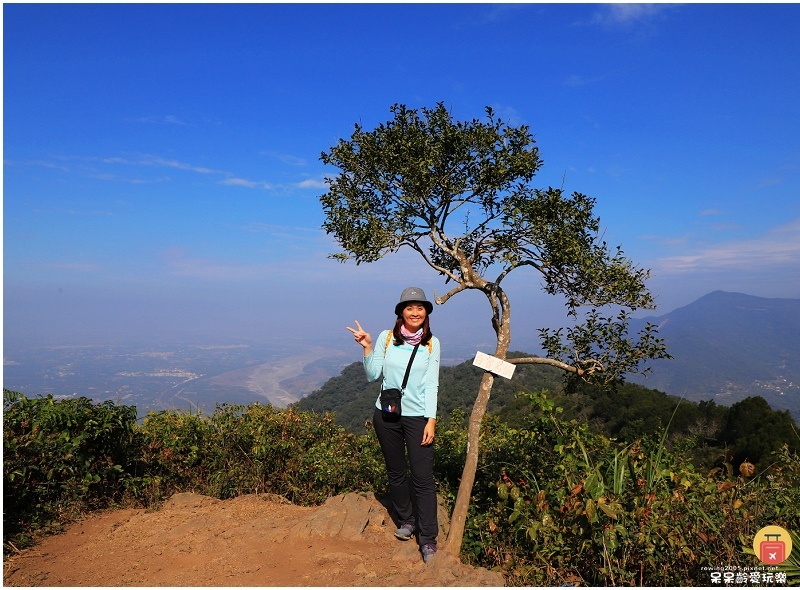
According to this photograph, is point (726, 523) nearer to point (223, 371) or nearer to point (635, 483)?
point (635, 483)

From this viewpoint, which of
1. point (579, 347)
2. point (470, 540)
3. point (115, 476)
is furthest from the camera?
point (115, 476)

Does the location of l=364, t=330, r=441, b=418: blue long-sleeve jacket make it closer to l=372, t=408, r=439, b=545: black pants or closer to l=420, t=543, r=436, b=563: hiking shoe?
l=372, t=408, r=439, b=545: black pants

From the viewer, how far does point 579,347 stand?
232 inches

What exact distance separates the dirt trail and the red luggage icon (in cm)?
202

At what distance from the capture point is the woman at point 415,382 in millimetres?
4809

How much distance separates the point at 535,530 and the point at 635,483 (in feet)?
3.85

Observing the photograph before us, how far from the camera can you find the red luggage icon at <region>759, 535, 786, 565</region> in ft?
12.8

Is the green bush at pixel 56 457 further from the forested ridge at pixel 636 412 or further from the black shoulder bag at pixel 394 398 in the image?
the forested ridge at pixel 636 412

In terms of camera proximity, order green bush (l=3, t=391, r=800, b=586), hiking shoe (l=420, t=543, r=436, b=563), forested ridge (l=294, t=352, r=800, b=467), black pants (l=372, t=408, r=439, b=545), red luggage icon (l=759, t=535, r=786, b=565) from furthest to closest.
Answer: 1. forested ridge (l=294, t=352, r=800, b=467)
2. black pants (l=372, t=408, r=439, b=545)
3. hiking shoe (l=420, t=543, r=436, b=563)
4. green bush (l=3, t=391, r=800, b=586)
5. red luggage icon (l=759, t=535, r=786, b=565)

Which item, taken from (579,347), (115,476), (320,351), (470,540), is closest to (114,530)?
(115,476)

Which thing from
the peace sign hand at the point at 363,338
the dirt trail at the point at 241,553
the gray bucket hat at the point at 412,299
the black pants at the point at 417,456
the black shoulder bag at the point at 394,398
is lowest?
the dirt trail at the point at 241,553

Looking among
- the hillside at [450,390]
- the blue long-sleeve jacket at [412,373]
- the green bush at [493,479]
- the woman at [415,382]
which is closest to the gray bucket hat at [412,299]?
the woman at [415,382]

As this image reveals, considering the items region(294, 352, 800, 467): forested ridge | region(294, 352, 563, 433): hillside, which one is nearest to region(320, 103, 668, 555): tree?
region(294, 352, 800, 467): forested ridge

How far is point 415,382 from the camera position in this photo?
4.80 m
